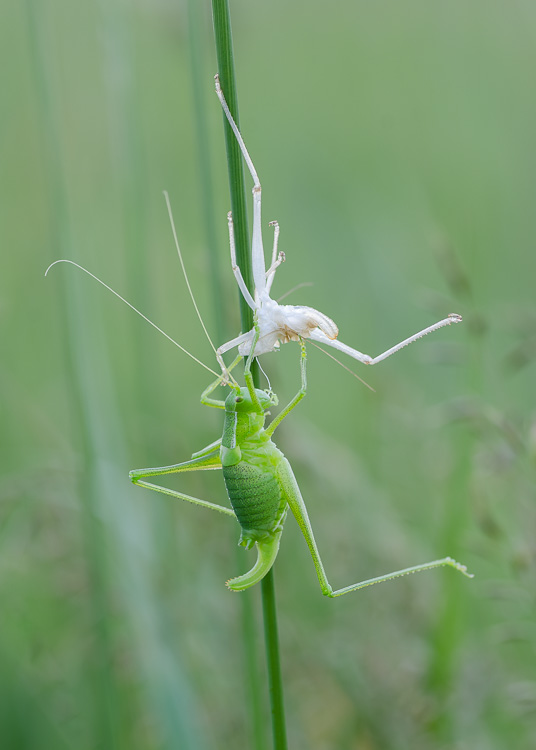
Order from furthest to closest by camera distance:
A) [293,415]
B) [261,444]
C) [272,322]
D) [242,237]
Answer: [293,415], [261,444], [272,322], [242,237]

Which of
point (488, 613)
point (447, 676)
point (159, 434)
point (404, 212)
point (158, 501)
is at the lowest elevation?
point (488, 613)

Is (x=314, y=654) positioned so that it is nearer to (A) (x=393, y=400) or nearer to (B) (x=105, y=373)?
(A) (x=393, y=400)

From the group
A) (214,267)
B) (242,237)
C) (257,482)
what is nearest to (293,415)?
(214,267)

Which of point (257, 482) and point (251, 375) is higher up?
point (251, 375)

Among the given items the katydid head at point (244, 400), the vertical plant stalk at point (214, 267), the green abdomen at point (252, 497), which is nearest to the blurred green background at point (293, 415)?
the vertical plant stalk at point (214, 267)

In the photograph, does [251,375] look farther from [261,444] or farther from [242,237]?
[242,237]

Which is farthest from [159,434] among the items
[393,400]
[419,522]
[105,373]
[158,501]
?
[419,522]

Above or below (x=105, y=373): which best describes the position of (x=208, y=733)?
below

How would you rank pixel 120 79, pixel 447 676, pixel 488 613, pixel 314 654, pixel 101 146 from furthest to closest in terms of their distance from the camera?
pixel 101 146, pixel 488 613, pixel 120 79, pixel 314 654, pixel 447 676
